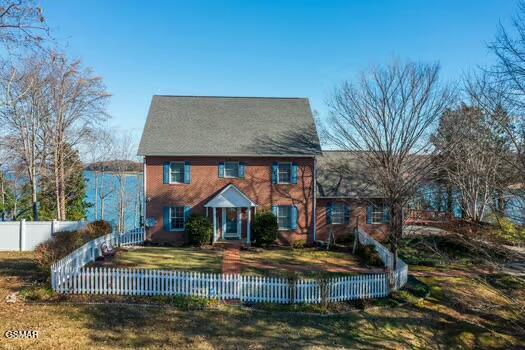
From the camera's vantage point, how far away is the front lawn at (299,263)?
13695mm

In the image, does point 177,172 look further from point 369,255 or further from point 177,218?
point 369,255

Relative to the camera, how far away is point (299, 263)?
15.4 metres

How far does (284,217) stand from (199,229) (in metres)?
5.20

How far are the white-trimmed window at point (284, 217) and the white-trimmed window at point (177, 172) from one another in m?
6.20

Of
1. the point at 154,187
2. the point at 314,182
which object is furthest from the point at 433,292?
the point at 154,187

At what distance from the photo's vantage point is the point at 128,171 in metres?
37.6

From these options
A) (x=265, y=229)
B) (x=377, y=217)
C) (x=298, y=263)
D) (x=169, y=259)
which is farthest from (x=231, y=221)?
(x=377, y=217)

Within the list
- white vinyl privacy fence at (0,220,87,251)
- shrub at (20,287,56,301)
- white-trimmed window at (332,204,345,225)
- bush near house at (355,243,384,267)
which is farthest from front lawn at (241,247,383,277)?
white vinyl privacy fence at (0,220,87,251)

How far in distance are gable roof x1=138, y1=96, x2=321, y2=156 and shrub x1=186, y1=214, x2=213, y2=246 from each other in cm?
380

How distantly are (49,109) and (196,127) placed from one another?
35.4ft

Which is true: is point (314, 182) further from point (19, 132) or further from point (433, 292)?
point (19, 132)

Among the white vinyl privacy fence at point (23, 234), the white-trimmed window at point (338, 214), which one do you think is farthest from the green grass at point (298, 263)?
the white vinyl privacy fence at point (23, 234)

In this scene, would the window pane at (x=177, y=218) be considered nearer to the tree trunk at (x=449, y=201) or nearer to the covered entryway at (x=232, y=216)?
the covered entryway at (x=232, y=216)

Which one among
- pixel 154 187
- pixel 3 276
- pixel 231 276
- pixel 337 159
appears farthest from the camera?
pixel 337 159
